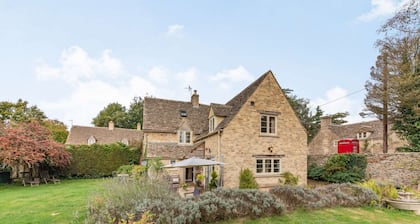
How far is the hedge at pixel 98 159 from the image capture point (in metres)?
Answer: 21.2

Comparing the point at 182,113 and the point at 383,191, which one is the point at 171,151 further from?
the point at 383,191

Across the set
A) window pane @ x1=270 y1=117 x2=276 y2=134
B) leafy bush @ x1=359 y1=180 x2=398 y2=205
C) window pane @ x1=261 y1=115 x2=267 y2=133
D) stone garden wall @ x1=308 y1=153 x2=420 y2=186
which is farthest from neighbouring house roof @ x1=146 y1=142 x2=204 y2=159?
stone garden wall @ x1=308 y1=153 x2=420 y2=186

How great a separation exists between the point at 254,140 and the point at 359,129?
2317cm

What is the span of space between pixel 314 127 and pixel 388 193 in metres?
33.0

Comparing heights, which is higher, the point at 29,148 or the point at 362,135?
the point at 362,135

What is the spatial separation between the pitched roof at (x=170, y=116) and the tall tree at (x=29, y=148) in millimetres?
7501

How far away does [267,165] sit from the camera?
15.6 m

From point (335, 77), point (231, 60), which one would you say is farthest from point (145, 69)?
point (335, 77)

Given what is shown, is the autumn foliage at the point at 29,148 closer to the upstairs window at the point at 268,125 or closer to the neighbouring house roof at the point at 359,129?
the upstairs window at the point at 268,125

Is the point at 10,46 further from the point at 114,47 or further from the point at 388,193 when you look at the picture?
the point at 388,193

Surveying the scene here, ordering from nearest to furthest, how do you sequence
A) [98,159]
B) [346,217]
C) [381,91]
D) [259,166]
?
[346,217] → [259,166] → [381,91] → [98,159]

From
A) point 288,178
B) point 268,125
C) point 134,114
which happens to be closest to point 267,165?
point 288,178

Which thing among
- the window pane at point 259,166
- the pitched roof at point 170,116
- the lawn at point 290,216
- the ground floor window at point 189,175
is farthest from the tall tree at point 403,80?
the ground floor window at point 189,175

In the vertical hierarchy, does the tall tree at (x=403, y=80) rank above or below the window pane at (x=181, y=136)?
above
